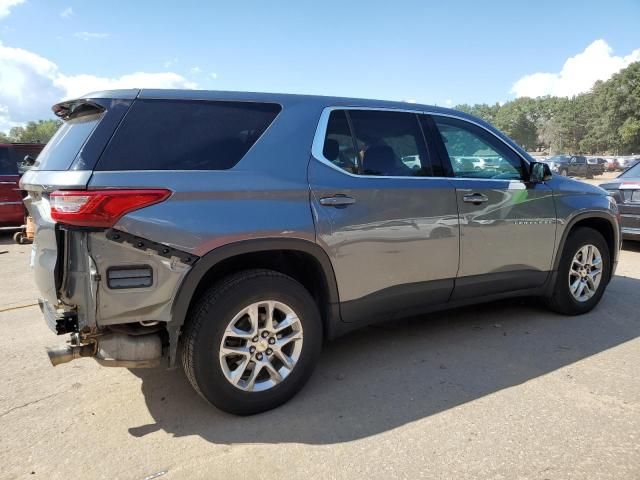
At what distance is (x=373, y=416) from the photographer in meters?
2.89

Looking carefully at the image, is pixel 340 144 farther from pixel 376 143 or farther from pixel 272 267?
pixel 272 267

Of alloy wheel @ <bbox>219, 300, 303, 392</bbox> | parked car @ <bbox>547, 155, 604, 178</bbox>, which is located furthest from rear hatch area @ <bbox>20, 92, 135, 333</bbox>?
parked car @ <bbox>547, 155, 604, 178</bbox>

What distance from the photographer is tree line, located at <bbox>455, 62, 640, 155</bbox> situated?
6812 cm

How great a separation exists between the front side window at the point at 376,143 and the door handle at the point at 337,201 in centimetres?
22

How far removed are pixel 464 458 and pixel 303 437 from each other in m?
0.86

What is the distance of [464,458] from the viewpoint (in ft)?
8.14

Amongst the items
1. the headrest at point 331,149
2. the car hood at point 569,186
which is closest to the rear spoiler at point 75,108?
the headrest at point 331,149

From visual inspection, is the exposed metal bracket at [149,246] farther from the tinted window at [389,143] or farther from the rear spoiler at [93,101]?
the tinted window at [389,143]

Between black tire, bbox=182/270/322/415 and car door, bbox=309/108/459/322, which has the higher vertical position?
car door, bbox=309/108/459/322

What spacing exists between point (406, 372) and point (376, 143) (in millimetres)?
1660

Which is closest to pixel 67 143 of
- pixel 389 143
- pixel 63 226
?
pixel 63 226

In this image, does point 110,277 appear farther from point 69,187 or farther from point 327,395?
point 327,395

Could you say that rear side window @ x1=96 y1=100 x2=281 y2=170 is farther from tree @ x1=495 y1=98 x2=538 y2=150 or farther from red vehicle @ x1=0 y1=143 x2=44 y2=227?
tree @ x1=495 y1=98 x2=538 y2=150

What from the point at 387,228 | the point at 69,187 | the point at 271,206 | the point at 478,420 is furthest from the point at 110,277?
the point at 478,420
